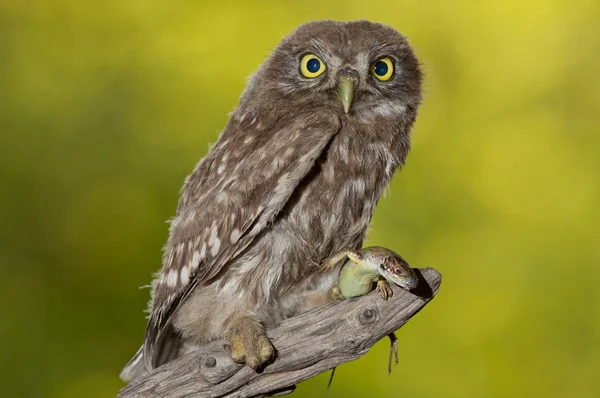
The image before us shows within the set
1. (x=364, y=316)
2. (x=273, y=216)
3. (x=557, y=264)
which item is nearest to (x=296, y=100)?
(x=273, y=216)

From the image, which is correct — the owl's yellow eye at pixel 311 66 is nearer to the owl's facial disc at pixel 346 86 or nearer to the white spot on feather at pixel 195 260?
the owl's facial disc at pixel 346 86

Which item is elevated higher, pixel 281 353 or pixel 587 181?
pixel 587 181

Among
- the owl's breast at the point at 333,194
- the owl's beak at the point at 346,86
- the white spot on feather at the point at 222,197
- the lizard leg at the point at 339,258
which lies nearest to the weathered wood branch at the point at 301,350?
the lizard leg at the point at 339,258

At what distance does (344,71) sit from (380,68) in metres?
0.16

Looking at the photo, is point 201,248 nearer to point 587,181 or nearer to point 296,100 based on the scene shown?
point 296,100

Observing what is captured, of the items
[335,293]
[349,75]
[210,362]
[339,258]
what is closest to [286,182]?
[339,258]

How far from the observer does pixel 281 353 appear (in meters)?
2.46

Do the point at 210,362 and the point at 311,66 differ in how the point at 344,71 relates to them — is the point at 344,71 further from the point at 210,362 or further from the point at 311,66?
the point at 210,362

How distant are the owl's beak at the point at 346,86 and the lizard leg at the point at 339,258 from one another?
1.44 feet

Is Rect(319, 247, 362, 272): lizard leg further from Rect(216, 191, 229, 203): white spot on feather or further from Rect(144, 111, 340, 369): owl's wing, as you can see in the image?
Rect(216, 191, 229, 203): white spot on feather

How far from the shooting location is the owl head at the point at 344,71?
98.1 inches

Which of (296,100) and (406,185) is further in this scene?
(406,185)

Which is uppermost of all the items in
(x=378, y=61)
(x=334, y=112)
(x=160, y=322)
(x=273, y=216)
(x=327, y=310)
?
(x=378, y=61)

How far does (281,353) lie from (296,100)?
2.67ft
